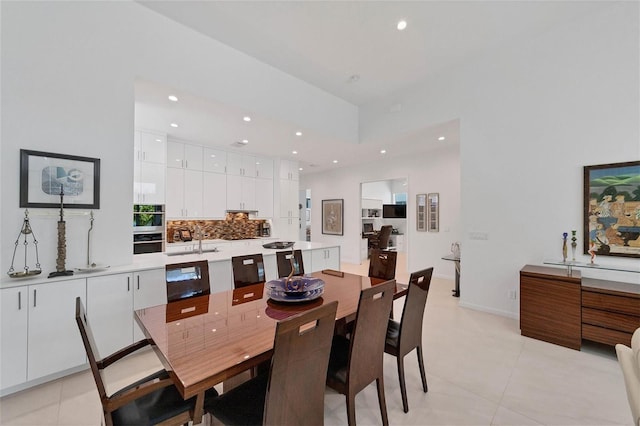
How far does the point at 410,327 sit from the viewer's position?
2.08 m

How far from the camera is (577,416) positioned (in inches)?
75.8

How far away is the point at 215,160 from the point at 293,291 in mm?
4492

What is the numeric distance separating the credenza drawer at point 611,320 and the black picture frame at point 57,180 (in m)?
5.01

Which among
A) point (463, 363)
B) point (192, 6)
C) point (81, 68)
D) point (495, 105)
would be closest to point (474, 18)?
point (495, 105)

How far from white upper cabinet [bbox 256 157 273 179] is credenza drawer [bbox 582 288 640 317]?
18.7ft

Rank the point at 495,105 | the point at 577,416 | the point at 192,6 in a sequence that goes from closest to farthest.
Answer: the point at 577,416
the point at 192,6
the point at 495,105

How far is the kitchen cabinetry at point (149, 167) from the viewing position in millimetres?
4625

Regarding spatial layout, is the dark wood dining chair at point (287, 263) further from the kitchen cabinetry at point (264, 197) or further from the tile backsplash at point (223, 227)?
the kitchen cabinetry at point (264, 197)

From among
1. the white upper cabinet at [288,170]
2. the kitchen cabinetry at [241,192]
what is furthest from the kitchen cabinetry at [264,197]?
the white upper cabinet at [288,170]

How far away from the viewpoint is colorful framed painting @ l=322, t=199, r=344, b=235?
8.16 meters

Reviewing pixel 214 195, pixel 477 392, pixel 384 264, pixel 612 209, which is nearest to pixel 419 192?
pixel 612 209

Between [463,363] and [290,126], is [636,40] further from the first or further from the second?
[290,126]

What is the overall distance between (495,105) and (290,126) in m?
2.98

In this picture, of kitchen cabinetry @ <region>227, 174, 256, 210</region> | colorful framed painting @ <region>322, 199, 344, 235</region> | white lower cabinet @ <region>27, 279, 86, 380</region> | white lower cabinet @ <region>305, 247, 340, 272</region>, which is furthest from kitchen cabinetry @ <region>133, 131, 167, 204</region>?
colorful framed painting @ <region>322, 199, 344, 235</region>
